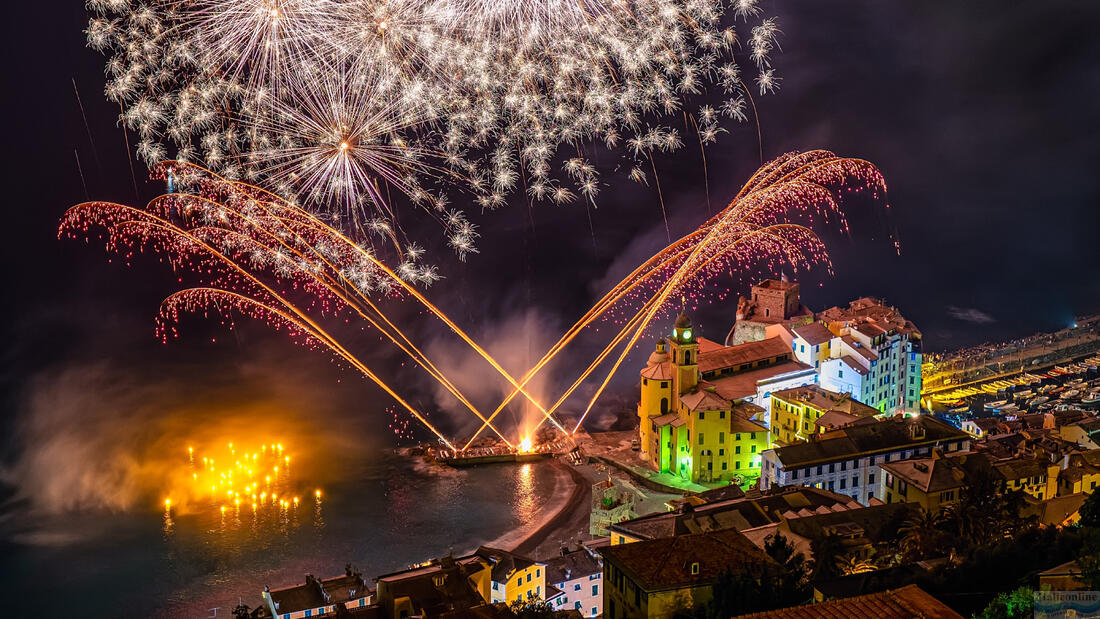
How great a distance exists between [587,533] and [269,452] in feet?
33.0

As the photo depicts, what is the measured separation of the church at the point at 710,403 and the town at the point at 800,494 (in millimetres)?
55

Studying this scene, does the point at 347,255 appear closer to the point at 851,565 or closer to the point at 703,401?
the point at 703,401

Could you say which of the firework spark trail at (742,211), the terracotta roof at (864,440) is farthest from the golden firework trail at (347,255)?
the terracotta roof at (864,440)

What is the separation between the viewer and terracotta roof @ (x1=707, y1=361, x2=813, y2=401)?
29469 millimetres

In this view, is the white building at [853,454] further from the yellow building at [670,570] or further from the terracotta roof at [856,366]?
the yellow building at [670,570]

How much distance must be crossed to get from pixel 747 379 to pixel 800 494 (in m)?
8.47

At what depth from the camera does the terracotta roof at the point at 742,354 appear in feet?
100

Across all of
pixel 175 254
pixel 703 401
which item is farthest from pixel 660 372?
pixel 175 254

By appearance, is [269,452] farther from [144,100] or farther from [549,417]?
[144,100]

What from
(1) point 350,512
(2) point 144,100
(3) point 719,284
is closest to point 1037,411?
(3) point 719,284

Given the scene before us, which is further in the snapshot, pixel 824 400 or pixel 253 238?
pixel 253 238

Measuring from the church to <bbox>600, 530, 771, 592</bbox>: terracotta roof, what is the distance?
11.8m

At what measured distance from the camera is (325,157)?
26.4 meters

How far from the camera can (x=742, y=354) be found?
30.9m
